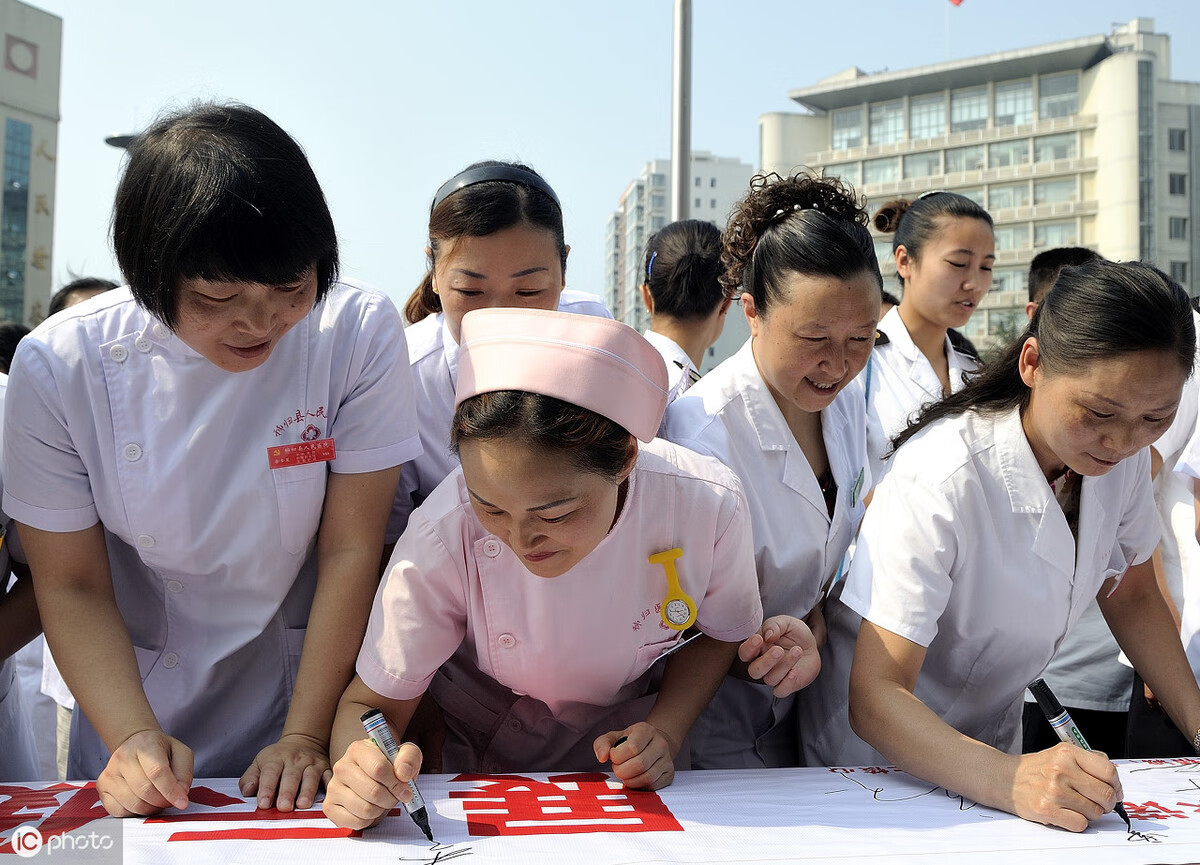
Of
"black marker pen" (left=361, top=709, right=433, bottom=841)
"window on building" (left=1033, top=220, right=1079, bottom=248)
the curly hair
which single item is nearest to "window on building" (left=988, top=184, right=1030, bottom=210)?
"window on building" (left=1033, top=220, right=1079, bottom=248)

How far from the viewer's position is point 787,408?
81.7 inches

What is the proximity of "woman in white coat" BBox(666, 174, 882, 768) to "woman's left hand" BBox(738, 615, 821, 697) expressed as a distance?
30cm

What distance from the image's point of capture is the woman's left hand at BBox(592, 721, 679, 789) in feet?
4.82

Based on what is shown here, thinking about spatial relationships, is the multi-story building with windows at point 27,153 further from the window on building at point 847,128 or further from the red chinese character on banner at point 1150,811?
the red chinese character on banner at point 1150,811

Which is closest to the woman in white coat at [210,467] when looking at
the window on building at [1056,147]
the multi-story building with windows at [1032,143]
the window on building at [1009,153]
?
the multi-story building with windows at [1032,143]

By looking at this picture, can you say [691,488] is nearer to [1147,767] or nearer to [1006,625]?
[1006,625]

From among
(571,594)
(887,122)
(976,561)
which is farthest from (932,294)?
(887,122)

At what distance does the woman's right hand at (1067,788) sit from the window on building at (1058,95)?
42212 millimetres

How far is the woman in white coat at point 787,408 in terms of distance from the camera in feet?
6.33

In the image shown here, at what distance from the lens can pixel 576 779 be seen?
5.10 feet

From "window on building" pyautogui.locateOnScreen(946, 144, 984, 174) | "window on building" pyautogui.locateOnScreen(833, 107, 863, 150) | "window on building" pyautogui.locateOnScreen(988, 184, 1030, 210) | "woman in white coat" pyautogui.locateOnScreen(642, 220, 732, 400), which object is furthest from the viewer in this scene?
"window on building" pyautogui.locateOnScreen(833, 107, 863, 150)

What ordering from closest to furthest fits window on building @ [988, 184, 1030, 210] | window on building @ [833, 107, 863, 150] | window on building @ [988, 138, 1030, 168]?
1. window on building @ [988, 184, 1030, 210]
2. window on building @ [988, 138, 1030, 168]
3. window on building @ [833, 107, 863, 150]

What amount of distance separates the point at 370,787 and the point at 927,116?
146 ft
